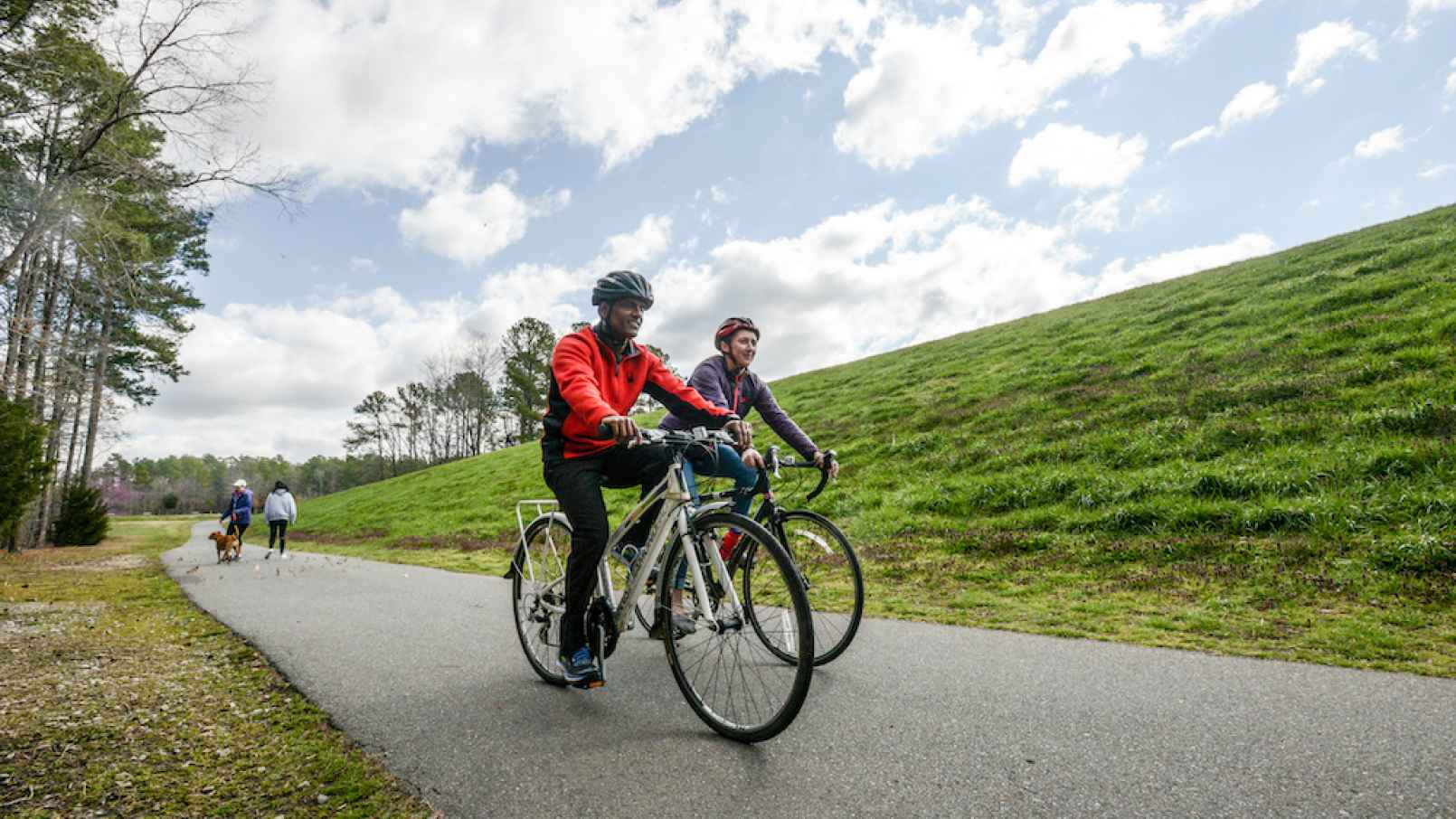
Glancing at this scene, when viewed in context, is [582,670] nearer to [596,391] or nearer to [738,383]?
[596,391]

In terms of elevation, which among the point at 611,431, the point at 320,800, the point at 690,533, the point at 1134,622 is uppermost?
the point at 611,431

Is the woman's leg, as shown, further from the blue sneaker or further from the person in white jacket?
the person in white jacket

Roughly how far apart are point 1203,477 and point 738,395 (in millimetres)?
5775

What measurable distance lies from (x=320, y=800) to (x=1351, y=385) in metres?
11.7

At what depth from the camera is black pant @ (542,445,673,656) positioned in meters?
3.23

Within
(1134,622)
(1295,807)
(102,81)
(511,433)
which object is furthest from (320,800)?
(511,433)

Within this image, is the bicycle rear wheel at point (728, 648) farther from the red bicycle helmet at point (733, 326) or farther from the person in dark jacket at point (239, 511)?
the person in dark jacket at point (239, 511)

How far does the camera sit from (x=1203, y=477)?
708 centimetres

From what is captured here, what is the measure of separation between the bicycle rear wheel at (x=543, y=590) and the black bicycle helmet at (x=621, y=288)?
1284 millimetres

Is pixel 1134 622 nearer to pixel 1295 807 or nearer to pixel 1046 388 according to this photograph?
pixel 1295 807

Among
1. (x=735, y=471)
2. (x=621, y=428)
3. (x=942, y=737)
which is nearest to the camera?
(x=942, y=737)

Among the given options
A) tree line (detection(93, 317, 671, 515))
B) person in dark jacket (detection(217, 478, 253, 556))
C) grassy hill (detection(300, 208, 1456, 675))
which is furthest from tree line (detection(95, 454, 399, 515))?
grassy hill (detection(300, 208, 1456, 675))

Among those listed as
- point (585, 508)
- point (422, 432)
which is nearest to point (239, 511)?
point (585, 508)

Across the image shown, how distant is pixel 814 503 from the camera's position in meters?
10.6
